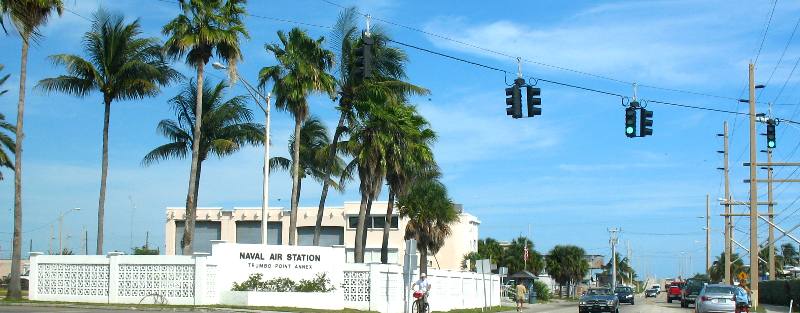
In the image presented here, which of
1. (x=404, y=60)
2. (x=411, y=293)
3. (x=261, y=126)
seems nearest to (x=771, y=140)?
(x=411, y=293)

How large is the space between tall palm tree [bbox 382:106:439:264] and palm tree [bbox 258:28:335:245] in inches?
162

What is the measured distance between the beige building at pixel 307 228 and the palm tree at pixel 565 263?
68.8ft

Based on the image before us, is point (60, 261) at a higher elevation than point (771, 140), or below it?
below

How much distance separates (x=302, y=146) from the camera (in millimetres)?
48625

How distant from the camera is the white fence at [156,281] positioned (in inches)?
1326

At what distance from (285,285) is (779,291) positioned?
38.8m

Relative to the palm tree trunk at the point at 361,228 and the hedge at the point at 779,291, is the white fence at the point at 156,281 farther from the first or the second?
the hedge at the point at 779,291

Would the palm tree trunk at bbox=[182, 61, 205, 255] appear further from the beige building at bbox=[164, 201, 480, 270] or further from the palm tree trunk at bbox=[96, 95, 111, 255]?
the beige building at bbox=[164, 201, 480, 270]

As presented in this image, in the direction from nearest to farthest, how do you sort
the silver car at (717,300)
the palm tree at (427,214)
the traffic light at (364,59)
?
A: 1. the traffic light at (364,59)
2. the silver car at (717,300)
3. the palm tree at (427,214)

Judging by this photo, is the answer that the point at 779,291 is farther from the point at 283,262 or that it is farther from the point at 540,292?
the point at 283,262

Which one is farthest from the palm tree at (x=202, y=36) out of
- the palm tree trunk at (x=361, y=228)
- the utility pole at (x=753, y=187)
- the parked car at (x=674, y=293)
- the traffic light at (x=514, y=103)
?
the parked car at (x=674, y=293)

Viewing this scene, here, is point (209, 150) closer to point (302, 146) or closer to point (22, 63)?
point (302, 146)

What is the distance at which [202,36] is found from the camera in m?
37.2

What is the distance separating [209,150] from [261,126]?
8.94ft
